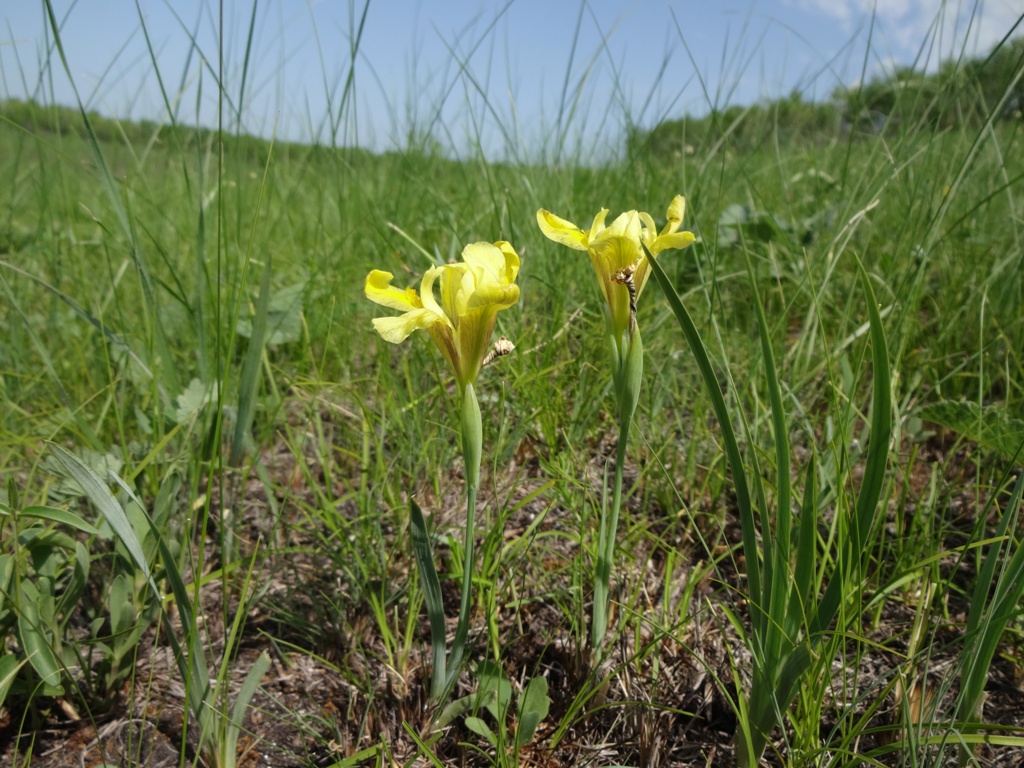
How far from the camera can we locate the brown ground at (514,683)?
3.06 feet

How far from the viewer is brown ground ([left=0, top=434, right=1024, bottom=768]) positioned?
0.93 m

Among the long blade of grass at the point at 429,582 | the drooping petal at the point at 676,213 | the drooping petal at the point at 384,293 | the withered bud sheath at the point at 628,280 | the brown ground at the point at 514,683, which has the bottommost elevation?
the brown ground at the point at 514,683

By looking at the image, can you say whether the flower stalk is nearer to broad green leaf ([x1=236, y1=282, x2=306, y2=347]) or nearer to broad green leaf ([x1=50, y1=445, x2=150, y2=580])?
broad green leaf ([x1=50, y1=445, x2=150, y2=580])

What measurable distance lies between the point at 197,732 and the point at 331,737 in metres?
0.19

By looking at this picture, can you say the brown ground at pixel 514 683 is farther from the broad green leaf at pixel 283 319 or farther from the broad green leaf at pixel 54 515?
the broad green leaf at pixel 283 319

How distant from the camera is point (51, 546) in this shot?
97 cm

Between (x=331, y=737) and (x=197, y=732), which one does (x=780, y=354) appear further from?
(x=197, y=732)

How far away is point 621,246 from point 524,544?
1.79ft

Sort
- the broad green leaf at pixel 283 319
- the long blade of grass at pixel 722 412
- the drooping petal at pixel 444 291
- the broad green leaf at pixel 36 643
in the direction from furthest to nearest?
1. the broad green leaf at pixel 283 319
2. the broad green leaf at pixel 36 643
3. the drooping petal at pixel 444 291
4. the long blade of grass at pixel 722 412


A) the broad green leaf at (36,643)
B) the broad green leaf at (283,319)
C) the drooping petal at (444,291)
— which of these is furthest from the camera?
the broad green leaf at (283,319)

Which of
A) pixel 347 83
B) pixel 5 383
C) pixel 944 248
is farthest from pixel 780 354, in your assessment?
pixel 5 383

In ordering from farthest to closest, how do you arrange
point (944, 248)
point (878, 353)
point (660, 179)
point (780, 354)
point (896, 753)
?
point (660, 179) < point (944, 248) < point (780, 354) < point (896, 753) < point (878, 353)

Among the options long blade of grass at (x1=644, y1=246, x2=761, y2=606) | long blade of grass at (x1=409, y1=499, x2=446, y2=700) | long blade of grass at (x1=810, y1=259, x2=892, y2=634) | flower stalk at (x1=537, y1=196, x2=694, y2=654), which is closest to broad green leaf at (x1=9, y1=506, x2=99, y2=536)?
long blade of grass at (x1=409, y1=499, x2=446, y2=700)

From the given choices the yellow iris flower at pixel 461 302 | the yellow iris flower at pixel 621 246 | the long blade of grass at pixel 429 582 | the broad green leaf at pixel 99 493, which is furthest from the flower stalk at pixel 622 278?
the broad green leaf at pixel 99 493
